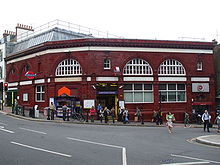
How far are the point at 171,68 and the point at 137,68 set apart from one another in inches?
165

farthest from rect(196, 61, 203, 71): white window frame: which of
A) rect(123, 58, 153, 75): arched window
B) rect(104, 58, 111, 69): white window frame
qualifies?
rect(104, 58, 111, 69): white window frame

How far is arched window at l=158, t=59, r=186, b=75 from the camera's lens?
30.9m

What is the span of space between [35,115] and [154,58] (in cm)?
1448

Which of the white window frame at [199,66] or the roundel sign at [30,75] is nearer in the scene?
the roundel sign at [30,75]

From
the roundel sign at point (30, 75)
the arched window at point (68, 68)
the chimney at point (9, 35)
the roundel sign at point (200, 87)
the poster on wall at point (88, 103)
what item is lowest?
the poster on wall at point (88, 103)

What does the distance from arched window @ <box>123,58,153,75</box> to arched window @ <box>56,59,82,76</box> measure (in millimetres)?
5228

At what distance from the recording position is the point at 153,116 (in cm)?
2845

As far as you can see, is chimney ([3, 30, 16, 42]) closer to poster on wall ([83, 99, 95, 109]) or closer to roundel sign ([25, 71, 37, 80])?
roundel sign ([25, 71, 37, 80])

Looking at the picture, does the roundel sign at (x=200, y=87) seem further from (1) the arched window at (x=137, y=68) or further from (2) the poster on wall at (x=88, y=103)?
(2) the poster on wall at (x=88, y=103)

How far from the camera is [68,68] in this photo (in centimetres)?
2978

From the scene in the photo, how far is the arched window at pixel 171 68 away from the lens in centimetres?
3092

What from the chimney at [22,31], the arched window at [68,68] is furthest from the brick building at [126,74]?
the chimney at [22,31]

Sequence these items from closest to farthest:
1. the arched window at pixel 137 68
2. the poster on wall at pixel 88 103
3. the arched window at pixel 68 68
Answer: the poster on wall at pixel 88 103, the arched window at pixel 68 68, the arched window at pixel 137 68

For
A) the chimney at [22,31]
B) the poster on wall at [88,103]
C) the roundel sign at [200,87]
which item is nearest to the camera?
the poster on wall at [88,103]
